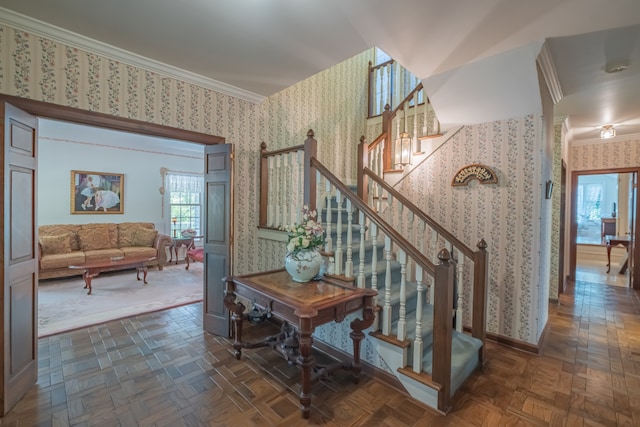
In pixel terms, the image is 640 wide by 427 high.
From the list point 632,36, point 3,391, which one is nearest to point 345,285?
point 3,391

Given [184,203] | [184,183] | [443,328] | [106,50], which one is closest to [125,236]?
[184,203]

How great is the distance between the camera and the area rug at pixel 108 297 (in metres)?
3.60

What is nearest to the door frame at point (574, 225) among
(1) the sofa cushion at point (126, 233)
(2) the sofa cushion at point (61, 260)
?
(1) the sofa cushion at point (126, 233)

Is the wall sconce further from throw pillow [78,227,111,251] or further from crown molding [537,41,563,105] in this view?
throw pillow [78,227,111,251]

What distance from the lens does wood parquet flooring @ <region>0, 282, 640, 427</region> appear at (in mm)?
1944

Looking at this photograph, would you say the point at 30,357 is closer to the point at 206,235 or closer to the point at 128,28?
the point at 206,235

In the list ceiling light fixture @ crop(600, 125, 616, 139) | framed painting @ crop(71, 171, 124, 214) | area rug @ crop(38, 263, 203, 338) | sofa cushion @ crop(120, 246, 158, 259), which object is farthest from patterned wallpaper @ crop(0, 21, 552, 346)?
framed painting @ crop(71, 171, 124, 214)

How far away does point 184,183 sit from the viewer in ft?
25.0

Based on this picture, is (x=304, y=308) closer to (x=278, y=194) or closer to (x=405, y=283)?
(x=405, y=283)

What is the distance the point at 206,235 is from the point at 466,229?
2990 mm

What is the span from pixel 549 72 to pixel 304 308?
2987 mm

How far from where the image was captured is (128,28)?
2197 mm

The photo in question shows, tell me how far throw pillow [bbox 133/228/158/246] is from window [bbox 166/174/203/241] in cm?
84

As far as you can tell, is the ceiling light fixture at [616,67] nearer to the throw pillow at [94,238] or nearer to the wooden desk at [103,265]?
the wooden desk at [103,265]
